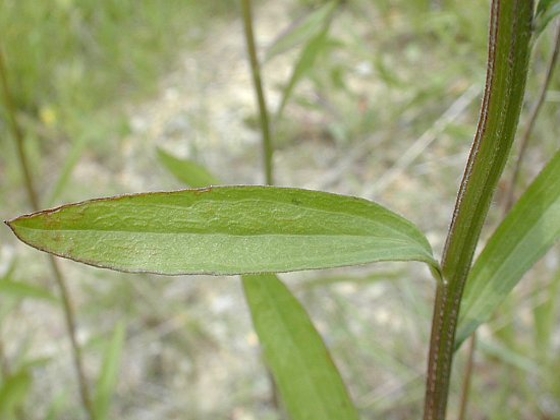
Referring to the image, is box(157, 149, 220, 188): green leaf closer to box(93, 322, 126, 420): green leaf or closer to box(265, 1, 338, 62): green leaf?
box(265, 1, 338, 62): green leaf

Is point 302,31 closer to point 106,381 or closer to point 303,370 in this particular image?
point 303,370

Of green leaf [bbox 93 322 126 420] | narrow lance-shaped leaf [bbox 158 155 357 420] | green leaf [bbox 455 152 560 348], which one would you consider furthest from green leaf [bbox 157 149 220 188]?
green leaf [bbox 93 322 126 420]

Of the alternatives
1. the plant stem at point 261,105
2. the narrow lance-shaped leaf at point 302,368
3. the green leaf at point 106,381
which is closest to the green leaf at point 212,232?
the narrow lance-shaped leaf at point 302,368

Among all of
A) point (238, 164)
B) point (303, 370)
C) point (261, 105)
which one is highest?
point (238, 164)

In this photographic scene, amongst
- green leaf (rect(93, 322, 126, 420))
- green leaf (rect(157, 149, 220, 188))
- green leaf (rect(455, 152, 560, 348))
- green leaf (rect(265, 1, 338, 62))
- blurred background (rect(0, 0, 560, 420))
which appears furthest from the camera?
blurred background (rect(0, 0, 560, 420))

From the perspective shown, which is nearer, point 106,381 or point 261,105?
point 261,105

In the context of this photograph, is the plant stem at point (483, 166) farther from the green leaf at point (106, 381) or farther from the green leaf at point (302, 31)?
the green leaf at point (106, 381)

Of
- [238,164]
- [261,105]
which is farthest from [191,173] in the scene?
[238,164]
